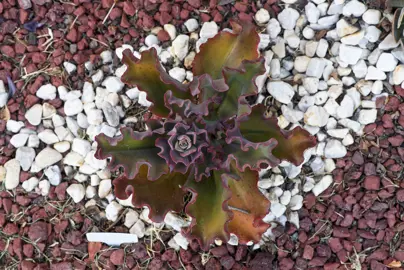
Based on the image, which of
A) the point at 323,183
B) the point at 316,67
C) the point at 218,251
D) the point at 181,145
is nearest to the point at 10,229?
the point at 218,251

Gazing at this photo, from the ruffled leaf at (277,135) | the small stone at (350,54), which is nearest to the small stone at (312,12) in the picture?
the small stone at (350,54)

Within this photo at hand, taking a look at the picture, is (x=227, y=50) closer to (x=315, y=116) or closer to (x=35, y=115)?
(x=315, y=116)

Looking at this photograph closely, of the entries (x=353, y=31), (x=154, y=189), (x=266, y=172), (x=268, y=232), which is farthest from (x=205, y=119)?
(x=353, y=31)

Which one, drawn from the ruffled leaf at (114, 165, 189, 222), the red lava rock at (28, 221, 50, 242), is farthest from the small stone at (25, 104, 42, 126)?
the ruffled leaf at (114, 165, 189, 222)

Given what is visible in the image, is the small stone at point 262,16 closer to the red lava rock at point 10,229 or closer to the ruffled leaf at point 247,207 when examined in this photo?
the ruffled leaf at point 247,207

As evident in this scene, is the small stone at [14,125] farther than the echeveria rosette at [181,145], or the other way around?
the small stone at [14,125]

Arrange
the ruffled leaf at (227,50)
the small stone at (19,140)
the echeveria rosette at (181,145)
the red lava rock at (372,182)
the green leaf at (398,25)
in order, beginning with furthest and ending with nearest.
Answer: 1. the small stone at (19,140)
2. the red lava rock at (372,182)
3. the green leaf at (398,25)
4. the ruffled leaf at (227,50)
5. the echeveria rosette at (181,145)
